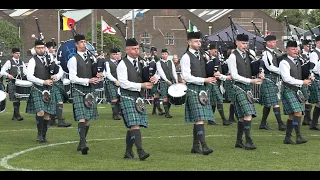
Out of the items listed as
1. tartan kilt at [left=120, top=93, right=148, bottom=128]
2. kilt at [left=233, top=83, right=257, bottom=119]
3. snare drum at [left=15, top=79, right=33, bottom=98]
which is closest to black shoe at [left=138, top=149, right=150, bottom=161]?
tartan kilt at [left=120, top=93, right=148, bottom=128]

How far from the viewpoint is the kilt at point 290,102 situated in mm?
10773

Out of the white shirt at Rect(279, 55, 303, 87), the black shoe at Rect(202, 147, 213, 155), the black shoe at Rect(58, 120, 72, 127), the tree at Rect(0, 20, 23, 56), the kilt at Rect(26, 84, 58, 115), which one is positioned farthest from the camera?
the tree at Rect(0, 20, 23, 56)

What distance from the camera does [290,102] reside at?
1080 cm

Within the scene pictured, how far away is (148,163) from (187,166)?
58cm

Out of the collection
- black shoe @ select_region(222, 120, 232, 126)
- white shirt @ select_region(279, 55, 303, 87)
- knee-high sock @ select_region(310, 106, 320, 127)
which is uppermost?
white shirt @ select_region(279, 55, 303, 87)

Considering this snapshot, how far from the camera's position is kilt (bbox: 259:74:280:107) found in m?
13.0

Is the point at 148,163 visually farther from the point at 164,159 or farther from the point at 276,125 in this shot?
the point at 276,125

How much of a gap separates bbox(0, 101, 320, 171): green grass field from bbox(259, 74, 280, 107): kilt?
0.60 m

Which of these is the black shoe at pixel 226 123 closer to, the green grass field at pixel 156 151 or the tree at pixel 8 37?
the green grass field at pixel 156 151

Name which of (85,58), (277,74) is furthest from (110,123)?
(85,58)

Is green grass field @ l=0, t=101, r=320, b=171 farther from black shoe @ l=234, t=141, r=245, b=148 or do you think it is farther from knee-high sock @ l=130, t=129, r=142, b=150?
knee-high sock @ l=130, t=129, r=142, b=150

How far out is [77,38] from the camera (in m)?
10.2

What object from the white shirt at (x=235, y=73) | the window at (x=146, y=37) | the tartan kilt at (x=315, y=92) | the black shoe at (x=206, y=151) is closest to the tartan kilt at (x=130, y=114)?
the black shoe at (x=206, y=151)

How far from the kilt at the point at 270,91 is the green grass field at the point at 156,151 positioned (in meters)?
0.60
